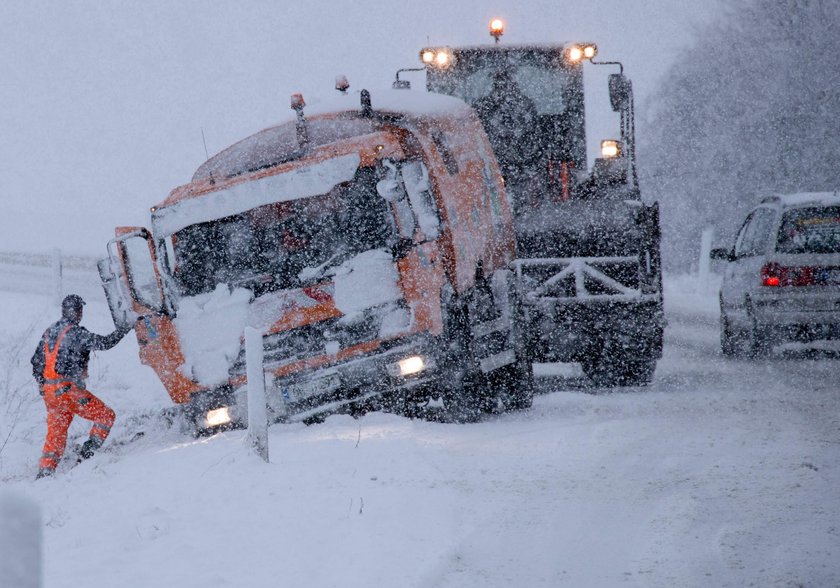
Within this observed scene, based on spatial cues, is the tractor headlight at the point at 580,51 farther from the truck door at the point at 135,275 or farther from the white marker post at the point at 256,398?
the white marker post at the point at 256,398

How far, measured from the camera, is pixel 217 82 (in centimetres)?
9525

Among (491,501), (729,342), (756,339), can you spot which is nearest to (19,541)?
(491,501)

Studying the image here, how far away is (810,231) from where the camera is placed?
415 inches

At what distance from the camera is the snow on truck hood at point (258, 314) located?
838cm

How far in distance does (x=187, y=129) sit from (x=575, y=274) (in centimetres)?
7147

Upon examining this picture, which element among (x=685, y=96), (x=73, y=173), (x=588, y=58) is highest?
(x=588, y=58)

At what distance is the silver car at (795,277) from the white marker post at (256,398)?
19.9ft

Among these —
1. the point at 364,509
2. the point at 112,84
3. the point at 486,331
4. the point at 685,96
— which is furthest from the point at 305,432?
the point at 112,84

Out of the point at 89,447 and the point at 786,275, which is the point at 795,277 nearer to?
the point at 786,275

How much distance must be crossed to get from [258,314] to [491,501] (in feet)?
10.9

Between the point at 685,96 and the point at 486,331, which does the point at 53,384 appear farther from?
the point at 685,96

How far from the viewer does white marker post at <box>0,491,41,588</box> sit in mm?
1660

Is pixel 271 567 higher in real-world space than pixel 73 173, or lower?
higher

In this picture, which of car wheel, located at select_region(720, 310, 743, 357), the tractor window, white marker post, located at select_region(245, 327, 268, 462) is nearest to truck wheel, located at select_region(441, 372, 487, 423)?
white marker post, located at select_region(245, 327, 268, 462)
